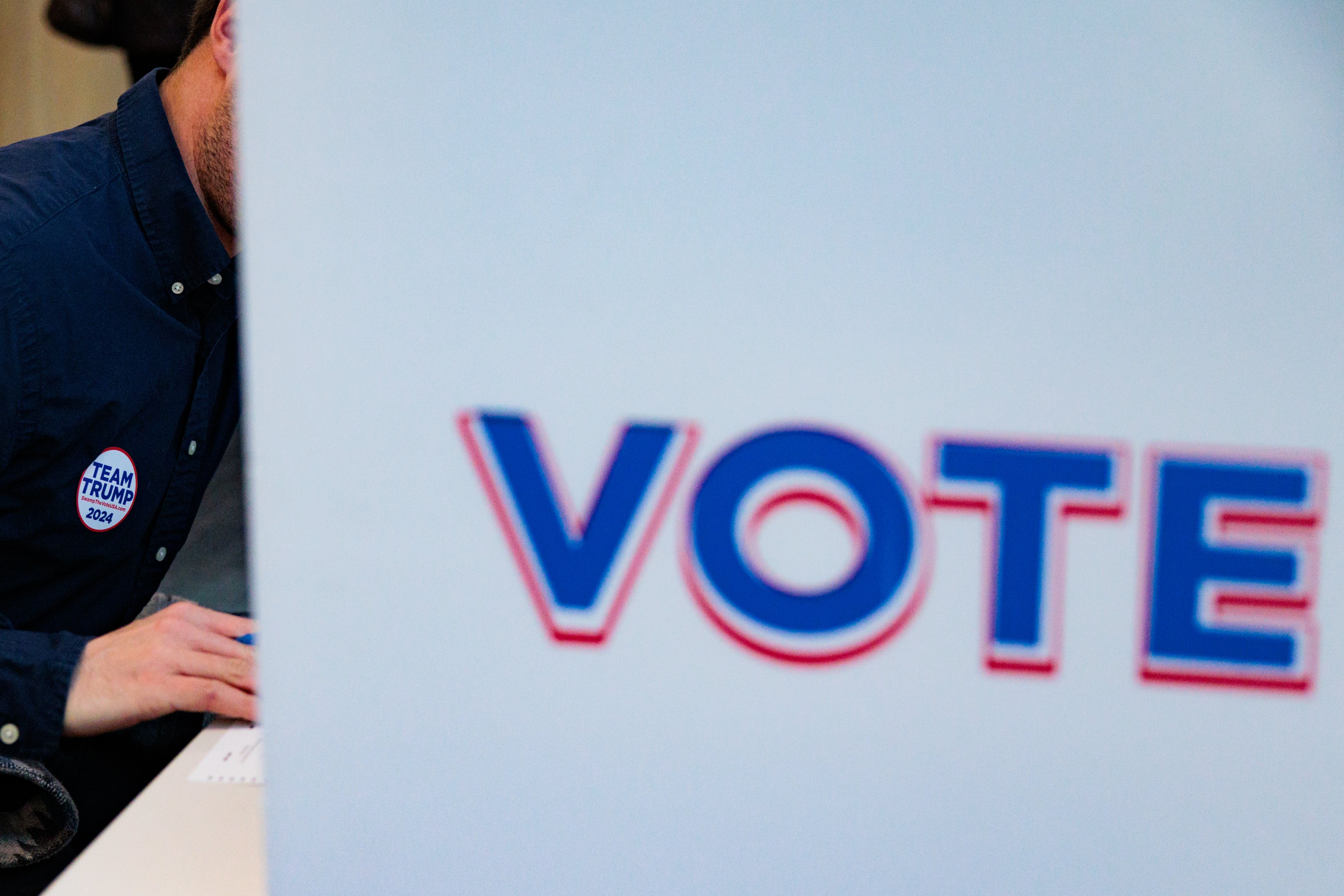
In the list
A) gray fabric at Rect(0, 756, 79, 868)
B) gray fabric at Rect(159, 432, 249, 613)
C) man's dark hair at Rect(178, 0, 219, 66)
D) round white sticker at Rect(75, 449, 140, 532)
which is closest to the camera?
gray fabric at Rect(0, 756, 79, 868)

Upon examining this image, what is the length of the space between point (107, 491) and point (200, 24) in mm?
577

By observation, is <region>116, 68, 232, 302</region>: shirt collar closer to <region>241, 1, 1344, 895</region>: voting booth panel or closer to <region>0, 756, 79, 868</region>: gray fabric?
<region>0, 756, 79, 868</region>: gray fabric

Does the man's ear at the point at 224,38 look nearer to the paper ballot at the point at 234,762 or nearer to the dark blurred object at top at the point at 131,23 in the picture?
the paper ballot at the point at 234,762

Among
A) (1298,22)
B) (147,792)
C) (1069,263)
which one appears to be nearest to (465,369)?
(1069,263)

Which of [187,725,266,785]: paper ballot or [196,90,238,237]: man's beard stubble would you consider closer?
[187,725,266,785]: paper ballot

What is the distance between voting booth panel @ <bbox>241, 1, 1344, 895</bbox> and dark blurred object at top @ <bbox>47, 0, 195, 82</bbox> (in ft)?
5.89

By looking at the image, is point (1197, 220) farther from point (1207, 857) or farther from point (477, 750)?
point (477, 750)

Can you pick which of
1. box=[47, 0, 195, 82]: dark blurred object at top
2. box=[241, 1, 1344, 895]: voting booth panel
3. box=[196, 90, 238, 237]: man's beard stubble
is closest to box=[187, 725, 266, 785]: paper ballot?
box=[241, 1, 1344, 895]: voting booth panel

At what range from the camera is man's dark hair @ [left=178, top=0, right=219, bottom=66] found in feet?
3.65

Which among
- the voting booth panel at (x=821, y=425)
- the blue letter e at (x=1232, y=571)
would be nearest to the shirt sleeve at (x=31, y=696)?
the voting booth panel at (x=821, y=425)

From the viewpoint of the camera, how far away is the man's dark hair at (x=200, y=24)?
43.8 inches

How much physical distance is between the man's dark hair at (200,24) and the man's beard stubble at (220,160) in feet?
0.42

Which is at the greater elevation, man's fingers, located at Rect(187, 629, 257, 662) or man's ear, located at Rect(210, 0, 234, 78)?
man's ear, located at Rect(210, 0, 234, 78)

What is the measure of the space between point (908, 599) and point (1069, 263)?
145 mm
